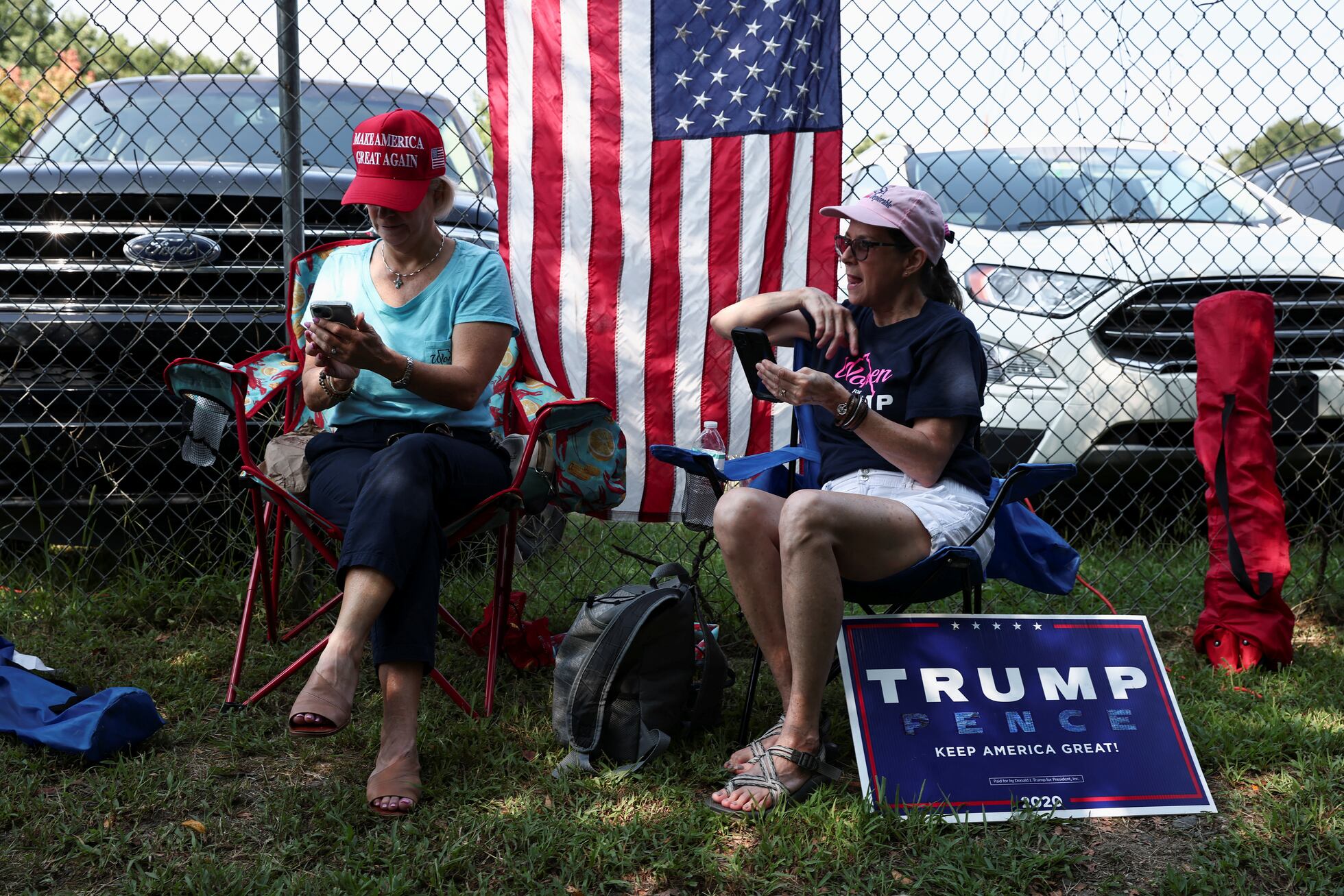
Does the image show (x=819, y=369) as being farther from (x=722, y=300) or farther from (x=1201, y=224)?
(x=1201, y=224)

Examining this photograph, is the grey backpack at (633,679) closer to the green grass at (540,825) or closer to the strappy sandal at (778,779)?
the green grass at (540,825)

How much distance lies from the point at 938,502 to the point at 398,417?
138 centimetres

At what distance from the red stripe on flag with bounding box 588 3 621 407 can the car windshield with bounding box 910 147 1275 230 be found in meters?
1.61

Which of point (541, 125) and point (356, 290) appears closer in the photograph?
point (356, 290)

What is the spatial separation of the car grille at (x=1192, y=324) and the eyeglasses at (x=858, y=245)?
1694 mm

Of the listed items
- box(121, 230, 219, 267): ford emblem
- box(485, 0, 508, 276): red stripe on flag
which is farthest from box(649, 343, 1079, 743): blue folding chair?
box(121, 230, 219, 267): ford emblem

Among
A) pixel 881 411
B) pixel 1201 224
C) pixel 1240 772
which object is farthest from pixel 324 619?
pixel 1201 224

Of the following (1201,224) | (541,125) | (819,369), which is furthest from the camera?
(1201,224)

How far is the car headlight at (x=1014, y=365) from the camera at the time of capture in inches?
162

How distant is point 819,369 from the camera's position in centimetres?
298

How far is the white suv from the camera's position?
4.12 meters

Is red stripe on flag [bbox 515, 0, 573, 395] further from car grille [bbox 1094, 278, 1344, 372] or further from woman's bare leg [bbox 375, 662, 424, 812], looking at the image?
car grille [bbox 1094, 278, 1344, 372]

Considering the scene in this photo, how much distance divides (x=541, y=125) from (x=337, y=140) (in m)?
1.45

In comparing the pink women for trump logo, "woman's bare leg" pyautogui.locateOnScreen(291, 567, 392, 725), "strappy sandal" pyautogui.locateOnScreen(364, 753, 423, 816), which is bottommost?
"strappy sandal" pyautogui.locateOnScreen(364, 753, 423, 816)
